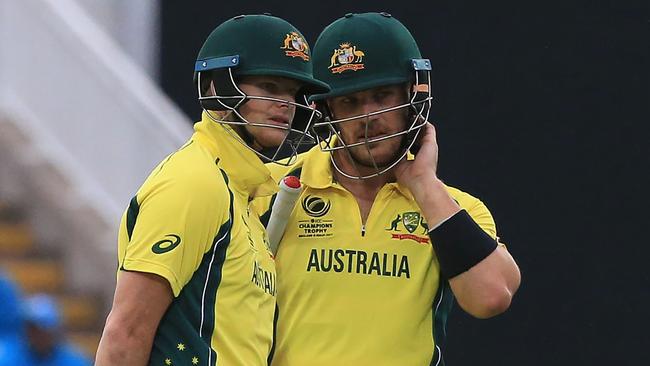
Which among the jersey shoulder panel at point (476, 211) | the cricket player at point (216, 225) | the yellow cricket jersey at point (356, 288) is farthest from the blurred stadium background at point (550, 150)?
the cricket player at point (216, 225)

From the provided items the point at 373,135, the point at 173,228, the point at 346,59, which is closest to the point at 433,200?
the point at 373,135

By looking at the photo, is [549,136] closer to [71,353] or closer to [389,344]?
[389,344]

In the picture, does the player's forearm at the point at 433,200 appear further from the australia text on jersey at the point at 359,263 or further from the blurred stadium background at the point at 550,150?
the blurred stadium background at the point at 550,150

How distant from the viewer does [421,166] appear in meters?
3.92

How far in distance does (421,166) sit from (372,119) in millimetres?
221

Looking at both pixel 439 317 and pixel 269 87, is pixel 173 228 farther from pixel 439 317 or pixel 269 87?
pixel 439 317

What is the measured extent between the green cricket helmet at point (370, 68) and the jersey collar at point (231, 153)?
1.04 feet

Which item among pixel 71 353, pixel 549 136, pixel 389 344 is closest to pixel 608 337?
pixel 549 136

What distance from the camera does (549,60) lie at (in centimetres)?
526

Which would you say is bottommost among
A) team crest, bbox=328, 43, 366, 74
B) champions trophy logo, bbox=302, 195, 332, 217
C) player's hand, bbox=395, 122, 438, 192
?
champions trophy logo, bbox=302, 195, 332, 217

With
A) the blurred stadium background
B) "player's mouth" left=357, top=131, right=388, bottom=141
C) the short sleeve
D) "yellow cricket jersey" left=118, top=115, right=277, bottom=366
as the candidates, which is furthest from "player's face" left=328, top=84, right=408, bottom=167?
the blurred stadium background

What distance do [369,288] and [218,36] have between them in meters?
0.82

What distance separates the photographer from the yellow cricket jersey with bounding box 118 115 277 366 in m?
3.20

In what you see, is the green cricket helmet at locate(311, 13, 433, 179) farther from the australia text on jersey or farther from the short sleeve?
the short sleeve
